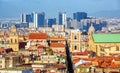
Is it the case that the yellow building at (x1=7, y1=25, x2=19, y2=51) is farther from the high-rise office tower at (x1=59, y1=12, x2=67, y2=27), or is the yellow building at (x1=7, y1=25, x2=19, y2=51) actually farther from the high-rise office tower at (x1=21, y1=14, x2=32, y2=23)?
the high-rise office tower at (x1=21, y1=14, x2=32, y2=23)

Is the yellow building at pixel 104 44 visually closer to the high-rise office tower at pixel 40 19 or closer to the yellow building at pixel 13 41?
the yellow building at pixel 13 41

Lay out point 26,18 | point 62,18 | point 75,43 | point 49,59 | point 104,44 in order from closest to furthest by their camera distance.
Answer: point 49,59 < point 75,43 < point 104,44 < point 62,18 < point 26,18

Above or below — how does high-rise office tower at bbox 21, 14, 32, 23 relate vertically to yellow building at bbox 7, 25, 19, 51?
above

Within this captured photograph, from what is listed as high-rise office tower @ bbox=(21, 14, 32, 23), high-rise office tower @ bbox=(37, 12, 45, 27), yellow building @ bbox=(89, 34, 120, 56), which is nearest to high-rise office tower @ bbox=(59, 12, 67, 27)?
high-rise office tower @ bbox=(37, 12, 45, 27)

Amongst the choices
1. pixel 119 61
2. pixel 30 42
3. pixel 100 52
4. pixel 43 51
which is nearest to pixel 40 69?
pixel 119 61

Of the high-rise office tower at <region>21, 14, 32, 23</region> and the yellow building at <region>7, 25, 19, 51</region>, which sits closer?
the yellow building at <region>7, 25, 19, 51</region>

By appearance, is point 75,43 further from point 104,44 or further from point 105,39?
point 105,39

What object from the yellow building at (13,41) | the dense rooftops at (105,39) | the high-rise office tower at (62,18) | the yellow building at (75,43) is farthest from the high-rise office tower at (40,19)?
the yellow building at (75,43)

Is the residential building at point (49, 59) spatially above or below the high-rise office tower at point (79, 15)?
below

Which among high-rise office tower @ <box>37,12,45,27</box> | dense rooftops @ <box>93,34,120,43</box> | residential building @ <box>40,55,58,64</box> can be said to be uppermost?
high-rise office tower @ <box>37,12,45,27</box>

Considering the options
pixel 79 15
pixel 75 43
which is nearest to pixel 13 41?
pixel 75 43

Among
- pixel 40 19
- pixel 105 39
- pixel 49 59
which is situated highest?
pixel 40 19
